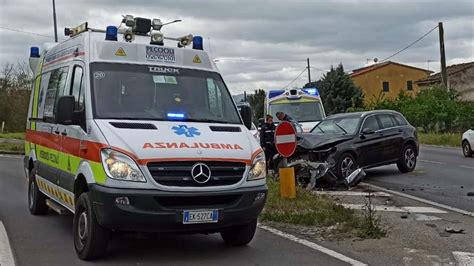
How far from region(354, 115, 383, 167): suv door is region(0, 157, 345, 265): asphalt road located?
20.4 feet

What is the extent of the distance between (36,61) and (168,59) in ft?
12.8

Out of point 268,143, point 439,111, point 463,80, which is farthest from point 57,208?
point 463,80

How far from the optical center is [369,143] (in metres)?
13.8

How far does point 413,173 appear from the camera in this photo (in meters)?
15.2

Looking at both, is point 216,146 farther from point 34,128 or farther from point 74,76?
point 34,128

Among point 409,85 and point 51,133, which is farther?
point 409,85

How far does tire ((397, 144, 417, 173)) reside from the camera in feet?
49.3

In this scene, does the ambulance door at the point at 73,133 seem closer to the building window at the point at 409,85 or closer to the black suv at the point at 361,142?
the black suv at the point at 361,142

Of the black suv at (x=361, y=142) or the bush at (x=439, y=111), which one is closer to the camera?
the black suv at (x=361, y=142)

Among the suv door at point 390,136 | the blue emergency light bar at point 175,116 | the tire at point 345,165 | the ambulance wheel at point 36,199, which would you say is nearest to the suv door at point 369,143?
the suv door at point 390,136

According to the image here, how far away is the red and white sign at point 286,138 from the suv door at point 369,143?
12.4 ft

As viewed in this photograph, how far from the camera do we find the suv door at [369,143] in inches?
532

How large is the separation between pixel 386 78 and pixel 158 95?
240 ft

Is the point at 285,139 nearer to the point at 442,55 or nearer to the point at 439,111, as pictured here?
the point at 439,111
